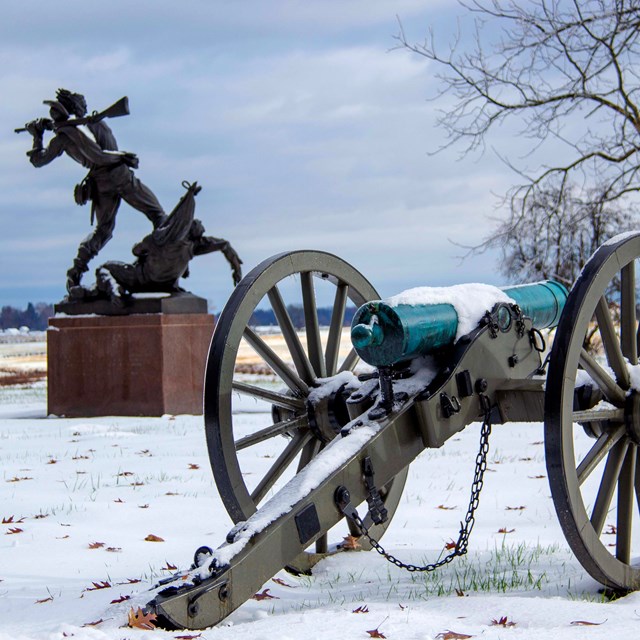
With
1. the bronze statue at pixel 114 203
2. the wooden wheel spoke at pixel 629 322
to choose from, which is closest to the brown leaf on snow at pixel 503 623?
the wooden wheel spoke at pixel 629 322

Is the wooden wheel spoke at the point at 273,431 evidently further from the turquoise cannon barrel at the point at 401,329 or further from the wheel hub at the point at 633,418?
the wheel hub at the point at 633,418

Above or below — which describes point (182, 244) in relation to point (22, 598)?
above

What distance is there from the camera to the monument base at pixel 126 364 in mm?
12773

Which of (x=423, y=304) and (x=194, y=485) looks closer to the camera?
(x=423, y=304)

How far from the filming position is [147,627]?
3072mm

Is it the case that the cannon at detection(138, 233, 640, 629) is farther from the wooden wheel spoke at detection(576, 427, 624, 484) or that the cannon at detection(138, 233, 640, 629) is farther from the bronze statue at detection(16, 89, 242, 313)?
the bronze statue at detection(16, 89, 242, 313)

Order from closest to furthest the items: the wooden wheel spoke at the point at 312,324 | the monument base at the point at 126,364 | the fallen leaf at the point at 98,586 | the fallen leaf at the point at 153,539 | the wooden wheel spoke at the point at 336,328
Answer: the fallen leaf at the point at 98,586 → the wooden wheel spoke at the point at 312,324 → the wooden wheel spoke at the point at 336,328 → the fallen leaf at the point at 153,539 → the monument base at the point at 126,364

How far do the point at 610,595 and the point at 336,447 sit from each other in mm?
1310

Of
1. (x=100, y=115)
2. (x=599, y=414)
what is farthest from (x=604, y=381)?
Result: (x=100, y=115)

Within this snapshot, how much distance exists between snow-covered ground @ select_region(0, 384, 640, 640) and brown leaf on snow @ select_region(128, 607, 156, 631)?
1.1 inches

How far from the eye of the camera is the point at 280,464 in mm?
4500

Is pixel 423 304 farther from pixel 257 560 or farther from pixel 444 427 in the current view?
pixel 257 560

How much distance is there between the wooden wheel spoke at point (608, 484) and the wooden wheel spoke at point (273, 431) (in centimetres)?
145

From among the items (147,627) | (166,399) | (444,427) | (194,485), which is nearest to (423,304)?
(444,427)
